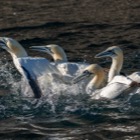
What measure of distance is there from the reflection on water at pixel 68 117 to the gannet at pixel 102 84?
0.54 feet

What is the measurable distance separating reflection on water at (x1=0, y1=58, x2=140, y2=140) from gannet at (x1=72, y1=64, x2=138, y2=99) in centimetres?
16

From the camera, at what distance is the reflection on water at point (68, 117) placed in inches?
491

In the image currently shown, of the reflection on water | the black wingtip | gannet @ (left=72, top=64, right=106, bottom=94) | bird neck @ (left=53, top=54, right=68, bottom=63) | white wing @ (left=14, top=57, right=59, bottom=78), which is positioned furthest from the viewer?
bird neck @ (left=53, top=54, right=68, bottom=63)

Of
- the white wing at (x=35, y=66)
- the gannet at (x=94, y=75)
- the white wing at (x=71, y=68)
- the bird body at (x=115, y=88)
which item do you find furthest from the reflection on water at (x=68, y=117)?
the white wing at (x=71, y=68)

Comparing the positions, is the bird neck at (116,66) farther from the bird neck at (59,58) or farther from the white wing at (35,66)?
the bird neck at (59,58)

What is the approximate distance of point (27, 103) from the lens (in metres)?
14.0

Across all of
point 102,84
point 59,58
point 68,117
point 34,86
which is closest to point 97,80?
point 102,84

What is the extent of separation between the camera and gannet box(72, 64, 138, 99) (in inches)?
547

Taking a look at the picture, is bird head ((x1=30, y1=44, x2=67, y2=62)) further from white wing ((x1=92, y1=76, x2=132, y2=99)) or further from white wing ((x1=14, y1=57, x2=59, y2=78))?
white wing ((x1=92, y1=76, x2=132, y2=99))

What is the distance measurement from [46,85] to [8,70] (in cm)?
165

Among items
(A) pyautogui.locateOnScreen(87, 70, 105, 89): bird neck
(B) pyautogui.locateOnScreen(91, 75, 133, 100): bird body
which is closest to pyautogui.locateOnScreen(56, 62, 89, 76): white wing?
(A) pyautogui.locateOnScreen(87, 70, 105, 89): bird neck

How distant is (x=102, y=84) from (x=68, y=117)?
1.91 m

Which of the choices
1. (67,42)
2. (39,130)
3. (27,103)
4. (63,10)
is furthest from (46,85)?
(63,10)

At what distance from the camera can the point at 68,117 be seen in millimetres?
13172
